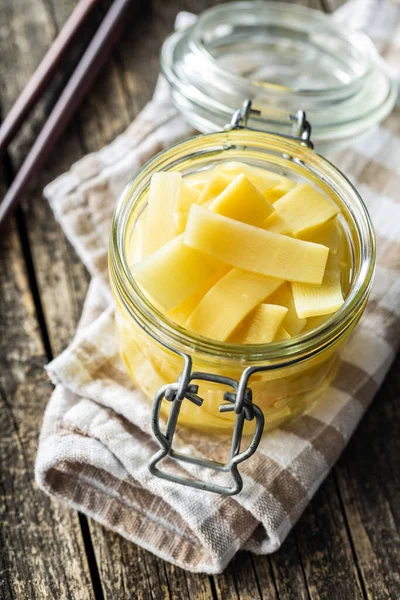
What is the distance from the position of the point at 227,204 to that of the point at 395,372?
1.56 feet

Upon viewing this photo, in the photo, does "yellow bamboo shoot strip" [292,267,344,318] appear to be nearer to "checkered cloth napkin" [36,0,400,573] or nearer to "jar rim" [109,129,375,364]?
"jar rim" [109,129,375,364]

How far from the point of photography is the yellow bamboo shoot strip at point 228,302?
0.82m

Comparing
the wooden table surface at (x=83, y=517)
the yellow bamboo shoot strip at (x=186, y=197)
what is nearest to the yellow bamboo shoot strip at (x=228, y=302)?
the yellow bamboo shoot strip at (x=186, y=197)

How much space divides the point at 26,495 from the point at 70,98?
0.73 meters

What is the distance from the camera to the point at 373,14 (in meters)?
1.48

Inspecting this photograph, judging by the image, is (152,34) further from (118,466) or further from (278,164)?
(118,466)

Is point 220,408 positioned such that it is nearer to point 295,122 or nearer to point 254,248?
point 254,248

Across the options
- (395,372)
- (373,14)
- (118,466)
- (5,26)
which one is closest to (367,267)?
(395,372)

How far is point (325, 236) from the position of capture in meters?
0.91

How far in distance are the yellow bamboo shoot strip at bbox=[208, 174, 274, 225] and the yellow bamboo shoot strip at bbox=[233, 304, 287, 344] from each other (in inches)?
4.6

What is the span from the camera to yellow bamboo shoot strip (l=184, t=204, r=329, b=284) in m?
0.81

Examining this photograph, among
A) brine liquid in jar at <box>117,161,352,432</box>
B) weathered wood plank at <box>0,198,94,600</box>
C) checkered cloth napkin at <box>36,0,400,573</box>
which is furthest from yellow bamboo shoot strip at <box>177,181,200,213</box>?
weathered wood plank at <box>0,198,94,600</box>

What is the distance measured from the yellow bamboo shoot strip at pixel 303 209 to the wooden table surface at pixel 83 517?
38 centimetres

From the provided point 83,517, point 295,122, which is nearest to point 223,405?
point 83,517
